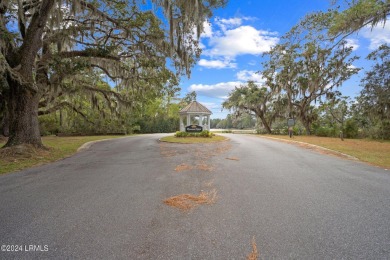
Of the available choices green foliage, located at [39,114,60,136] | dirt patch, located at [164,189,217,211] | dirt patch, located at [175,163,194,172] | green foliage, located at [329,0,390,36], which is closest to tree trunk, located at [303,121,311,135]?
green foliage, located at [329,0,390,36]

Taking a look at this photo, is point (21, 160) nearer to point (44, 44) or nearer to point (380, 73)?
point (44, 44)

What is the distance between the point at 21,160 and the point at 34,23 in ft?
19.8

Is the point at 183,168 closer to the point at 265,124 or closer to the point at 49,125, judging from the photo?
the point at 265,124

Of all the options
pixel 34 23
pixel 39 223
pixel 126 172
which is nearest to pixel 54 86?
pixel 34 23

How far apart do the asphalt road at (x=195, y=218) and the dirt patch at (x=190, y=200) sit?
14 cm

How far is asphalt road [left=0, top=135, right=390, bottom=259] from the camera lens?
231 cm

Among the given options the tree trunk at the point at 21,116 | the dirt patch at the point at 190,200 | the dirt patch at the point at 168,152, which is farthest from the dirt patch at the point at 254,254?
the tree trunk at the point at 21,116

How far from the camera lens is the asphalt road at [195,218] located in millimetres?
2312

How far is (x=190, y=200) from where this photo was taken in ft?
12.4

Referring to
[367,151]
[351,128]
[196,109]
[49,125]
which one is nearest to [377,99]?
[351,128]

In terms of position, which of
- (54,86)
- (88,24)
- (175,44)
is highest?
(88,24)

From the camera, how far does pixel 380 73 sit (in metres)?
17.4

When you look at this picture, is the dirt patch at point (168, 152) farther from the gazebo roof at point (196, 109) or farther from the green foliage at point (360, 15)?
the gazebo roof at point (196, 109)

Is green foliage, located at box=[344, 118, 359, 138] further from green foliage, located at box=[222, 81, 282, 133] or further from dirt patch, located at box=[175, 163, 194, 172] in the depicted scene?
dirt patch, located at box=[175, 163, 194, 172]
